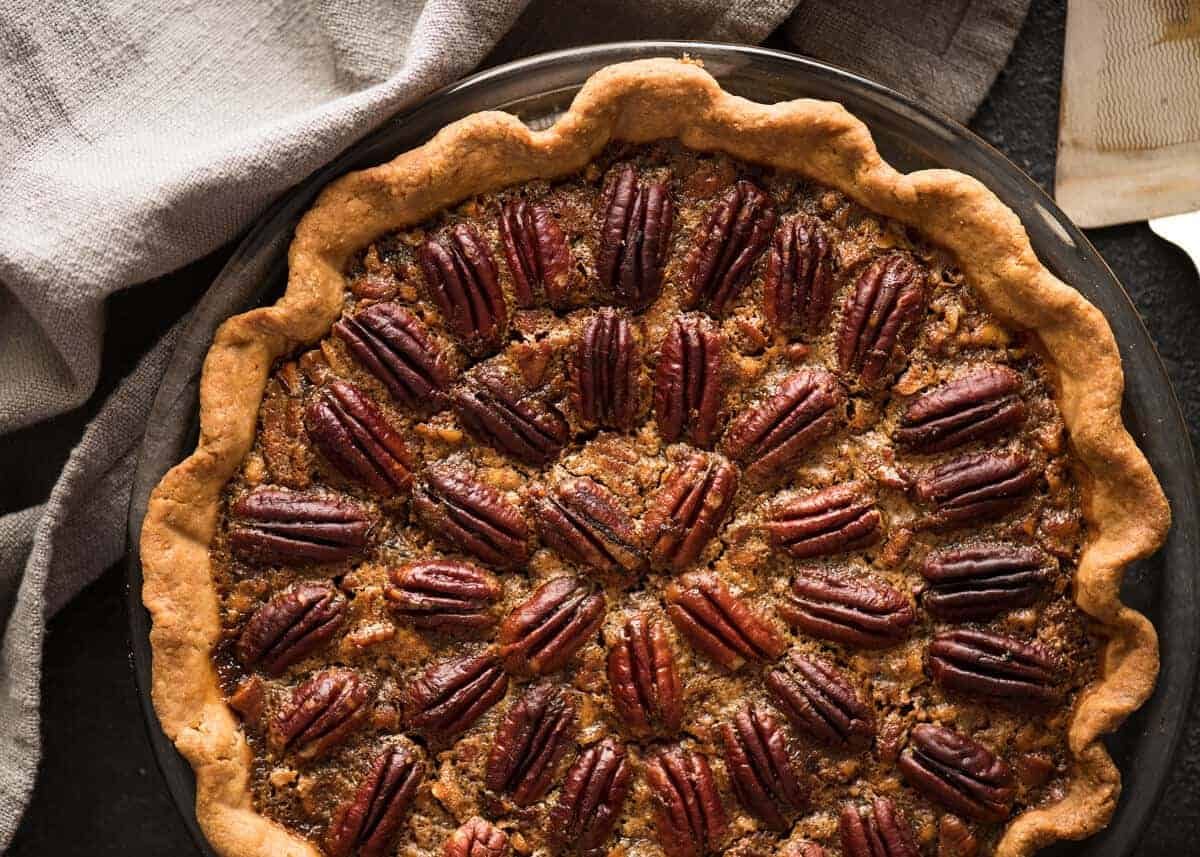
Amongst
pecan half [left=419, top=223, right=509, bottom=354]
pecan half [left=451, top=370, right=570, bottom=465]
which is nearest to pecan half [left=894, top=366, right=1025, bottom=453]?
pecan half [left=451, top=370, right=570, bottom=465]

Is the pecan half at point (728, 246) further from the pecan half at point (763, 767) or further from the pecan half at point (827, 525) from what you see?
the pecan half at point (763, 767)

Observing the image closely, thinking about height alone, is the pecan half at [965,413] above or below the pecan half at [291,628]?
above

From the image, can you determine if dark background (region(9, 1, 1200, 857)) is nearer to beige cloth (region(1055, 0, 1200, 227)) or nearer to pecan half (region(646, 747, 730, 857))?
beige cloth (region(1055, 0, 1200, 227))

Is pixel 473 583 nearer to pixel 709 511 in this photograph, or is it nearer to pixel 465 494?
pixel 465 494

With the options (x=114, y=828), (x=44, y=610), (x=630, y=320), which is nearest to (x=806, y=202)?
(x=630, y=320)

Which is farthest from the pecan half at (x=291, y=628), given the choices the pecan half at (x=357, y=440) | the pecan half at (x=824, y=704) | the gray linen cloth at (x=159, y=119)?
the pecan half at (x=824, y=704)
